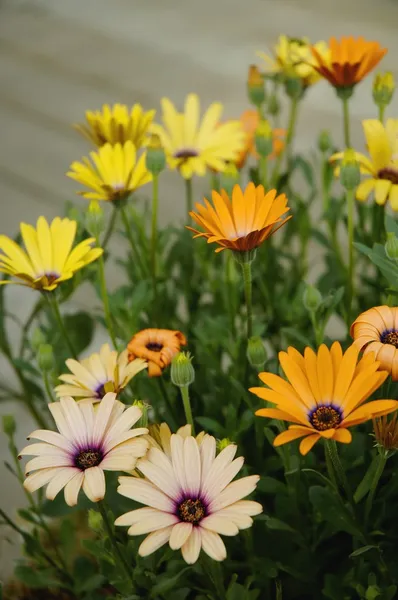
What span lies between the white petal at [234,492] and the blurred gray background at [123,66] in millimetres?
661

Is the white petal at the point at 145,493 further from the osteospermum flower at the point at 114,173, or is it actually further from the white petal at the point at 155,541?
the osteospermum flower at the point at 114,173

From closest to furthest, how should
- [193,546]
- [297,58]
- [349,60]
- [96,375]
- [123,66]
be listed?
[193,546], [96,375], [349,60], [297,58], [123,66]

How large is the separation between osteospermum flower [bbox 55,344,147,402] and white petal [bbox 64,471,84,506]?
7cm

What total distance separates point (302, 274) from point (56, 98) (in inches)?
39.8

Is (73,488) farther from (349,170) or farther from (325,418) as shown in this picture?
(349,170)

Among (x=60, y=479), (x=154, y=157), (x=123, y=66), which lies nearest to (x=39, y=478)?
(x=60, y=479)

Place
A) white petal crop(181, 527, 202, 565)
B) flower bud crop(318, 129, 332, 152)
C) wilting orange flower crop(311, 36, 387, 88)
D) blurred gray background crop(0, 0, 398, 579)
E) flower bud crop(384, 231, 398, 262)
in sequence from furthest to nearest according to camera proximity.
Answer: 1. blurred gray background crop(0, 0, 398, 579)
2. flower bud crop(318, 129, 332, 152)
3. wilting orange flower crop(311, 36, 387, 88)
4. flower bud crop(384, 231, 398, 262)
5. white petal crop(181, 527, 202, 565)

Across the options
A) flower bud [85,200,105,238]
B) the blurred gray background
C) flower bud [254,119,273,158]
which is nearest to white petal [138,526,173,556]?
flower bud [85,200,105,238]

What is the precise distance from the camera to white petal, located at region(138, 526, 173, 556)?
273 millimetres

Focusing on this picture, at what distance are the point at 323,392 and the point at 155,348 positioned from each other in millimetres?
114

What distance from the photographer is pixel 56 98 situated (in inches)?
59.4

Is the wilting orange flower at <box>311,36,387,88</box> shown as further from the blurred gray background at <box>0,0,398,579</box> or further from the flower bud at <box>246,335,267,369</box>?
the blurred gray background at <box>0,0,398,579</box>

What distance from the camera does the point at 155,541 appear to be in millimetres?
278

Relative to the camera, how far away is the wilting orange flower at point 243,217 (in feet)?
1.13
